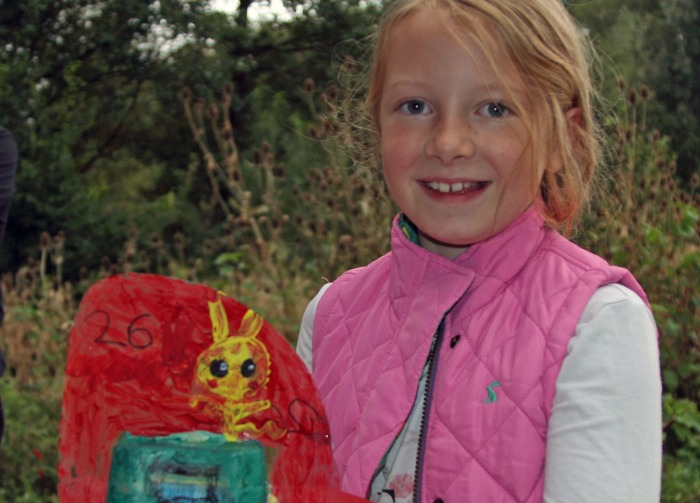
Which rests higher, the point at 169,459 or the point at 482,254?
the point at 482,254

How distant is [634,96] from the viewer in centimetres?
407

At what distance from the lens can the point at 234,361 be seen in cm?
101

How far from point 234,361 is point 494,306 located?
0.39 metres

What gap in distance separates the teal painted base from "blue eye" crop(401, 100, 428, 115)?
0.49 meters

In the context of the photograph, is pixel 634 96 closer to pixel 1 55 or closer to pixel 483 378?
pixel 483 378

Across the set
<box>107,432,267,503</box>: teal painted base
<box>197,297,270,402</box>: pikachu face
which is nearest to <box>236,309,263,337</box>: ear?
<box>197,297,270,402</box>: pikachu face

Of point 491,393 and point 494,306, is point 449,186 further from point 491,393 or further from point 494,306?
point 491,393

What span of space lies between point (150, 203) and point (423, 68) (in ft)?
35.1

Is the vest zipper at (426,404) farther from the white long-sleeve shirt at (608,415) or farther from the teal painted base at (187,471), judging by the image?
the teal painted base at (187,471)

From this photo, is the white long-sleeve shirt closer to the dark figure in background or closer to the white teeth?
the white teeth

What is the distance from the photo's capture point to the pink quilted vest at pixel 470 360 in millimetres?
1173

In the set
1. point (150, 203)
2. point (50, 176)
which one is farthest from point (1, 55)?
point (150, 203)

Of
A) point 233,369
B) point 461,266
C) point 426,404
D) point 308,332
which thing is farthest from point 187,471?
point 308,332

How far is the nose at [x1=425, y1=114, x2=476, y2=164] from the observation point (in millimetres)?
1227
